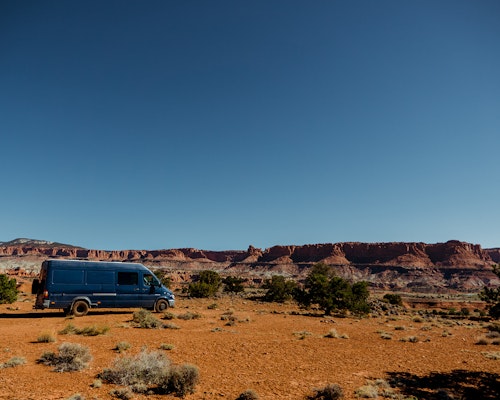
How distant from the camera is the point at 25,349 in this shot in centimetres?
935

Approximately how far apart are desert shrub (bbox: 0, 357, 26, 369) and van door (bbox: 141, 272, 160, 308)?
10.3 metres

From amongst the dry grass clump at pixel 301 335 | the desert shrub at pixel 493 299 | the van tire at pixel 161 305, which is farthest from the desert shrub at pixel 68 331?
the desert shrub at pixel 493 299

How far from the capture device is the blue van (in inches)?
624

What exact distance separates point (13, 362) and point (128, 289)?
33.1 ft

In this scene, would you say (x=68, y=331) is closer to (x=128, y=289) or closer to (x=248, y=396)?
(x=128, y=289)

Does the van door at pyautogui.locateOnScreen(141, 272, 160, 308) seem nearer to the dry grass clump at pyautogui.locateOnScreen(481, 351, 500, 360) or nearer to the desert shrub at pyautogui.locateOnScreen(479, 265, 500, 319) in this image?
the desert shrub at pyautogui.locateOnScreen(479, 265, 500, 319)

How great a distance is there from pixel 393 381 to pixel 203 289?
3120 cm

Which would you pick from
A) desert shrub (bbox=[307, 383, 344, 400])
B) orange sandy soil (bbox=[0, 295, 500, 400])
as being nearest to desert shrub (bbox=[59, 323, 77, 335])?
orange sandy soil (bbox=[0, 295, 500, 400])

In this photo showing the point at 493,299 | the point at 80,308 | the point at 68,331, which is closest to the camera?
the point at 493,299

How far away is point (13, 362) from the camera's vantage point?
25.4 feet

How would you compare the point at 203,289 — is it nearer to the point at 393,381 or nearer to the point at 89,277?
the point at 89,277

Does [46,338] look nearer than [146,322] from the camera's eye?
Yes

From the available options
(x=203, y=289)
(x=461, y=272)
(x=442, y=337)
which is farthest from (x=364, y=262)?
(x=442, y=337)

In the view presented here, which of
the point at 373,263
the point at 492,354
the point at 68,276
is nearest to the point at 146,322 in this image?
the point at 68,276
